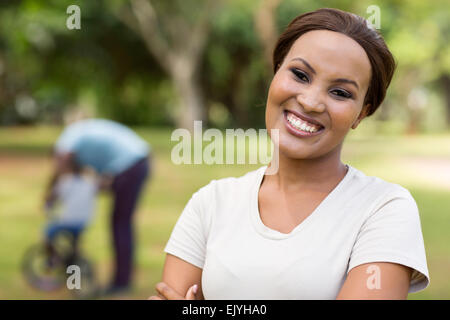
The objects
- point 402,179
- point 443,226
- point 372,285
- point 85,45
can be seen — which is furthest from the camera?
point 85,45

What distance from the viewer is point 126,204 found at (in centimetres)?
513

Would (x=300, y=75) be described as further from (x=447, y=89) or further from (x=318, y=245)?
(x=447, y=89)

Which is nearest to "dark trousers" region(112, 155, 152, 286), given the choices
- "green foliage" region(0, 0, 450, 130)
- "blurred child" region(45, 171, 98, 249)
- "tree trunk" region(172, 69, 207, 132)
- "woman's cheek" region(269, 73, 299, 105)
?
"blurred child" region(45, 171, 98, 249)

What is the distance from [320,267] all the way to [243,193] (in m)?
0.30

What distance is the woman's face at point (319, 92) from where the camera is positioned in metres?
1.47

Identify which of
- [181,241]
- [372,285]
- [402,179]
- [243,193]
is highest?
[402,179]

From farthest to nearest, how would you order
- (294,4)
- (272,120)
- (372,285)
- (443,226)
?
(294,4)
(443,226)
(272,120)
(372,285)

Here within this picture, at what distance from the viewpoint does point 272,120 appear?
5.08 feet

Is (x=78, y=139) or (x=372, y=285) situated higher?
(x=78, y=139)

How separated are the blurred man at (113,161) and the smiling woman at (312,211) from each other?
3.46m

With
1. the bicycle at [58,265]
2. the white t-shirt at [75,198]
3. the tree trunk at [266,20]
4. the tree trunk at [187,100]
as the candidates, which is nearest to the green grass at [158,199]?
the bicycle at [58,265]

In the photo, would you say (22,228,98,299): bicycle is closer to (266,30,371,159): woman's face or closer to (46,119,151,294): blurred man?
(46,119,151,294): blurred man

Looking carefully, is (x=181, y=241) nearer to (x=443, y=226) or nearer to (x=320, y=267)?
(x=320, y=267)

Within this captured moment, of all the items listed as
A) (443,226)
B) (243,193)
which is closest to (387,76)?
(243,193)
